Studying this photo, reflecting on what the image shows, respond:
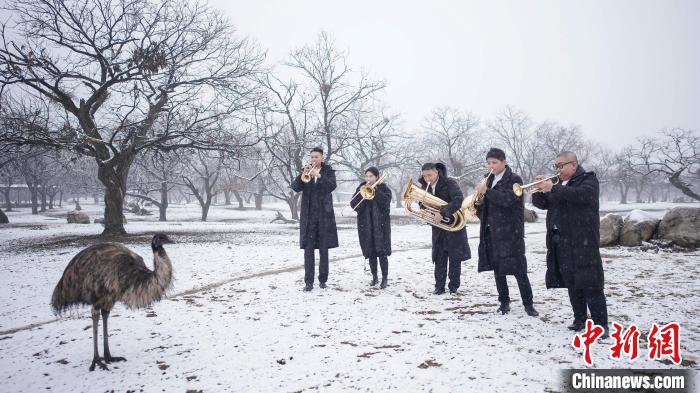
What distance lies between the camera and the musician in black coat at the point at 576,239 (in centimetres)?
Answer: 440

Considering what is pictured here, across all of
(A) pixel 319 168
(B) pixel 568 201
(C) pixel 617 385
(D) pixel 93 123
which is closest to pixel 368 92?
(D) pixel 93 123

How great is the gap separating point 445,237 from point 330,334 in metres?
2.81

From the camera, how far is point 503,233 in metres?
5.41

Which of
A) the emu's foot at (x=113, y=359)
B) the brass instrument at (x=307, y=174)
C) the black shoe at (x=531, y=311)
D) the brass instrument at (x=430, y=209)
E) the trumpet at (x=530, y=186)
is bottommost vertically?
the emu's foot at (x=113, y=359)

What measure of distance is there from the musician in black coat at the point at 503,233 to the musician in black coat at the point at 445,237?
2.76 ft

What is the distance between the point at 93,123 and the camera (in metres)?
14.7

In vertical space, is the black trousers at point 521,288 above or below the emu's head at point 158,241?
below

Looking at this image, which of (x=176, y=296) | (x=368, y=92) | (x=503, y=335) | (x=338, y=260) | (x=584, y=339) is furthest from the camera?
(x=368, y=92)

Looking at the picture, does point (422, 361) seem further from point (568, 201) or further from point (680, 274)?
point (680, 274)

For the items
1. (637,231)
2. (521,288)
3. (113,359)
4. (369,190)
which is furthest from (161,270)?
(637,231)

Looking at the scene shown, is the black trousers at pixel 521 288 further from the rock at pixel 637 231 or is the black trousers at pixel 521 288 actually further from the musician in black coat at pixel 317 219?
the rock at pixel 637 231

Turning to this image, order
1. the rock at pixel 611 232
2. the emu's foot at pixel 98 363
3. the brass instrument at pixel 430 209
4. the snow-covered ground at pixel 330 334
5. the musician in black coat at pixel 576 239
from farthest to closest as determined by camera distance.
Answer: the rock at pixel 611 232 < the brass instrument at pixel 430 209 < the musician in black coat at pixel 576 239 < the emu's foot at pixel 98 363 < the snow-covered ground at pixel 330 334

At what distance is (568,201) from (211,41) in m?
15.3

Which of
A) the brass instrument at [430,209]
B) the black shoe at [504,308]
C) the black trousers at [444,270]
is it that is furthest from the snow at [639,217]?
the black shoe at [504,308]
